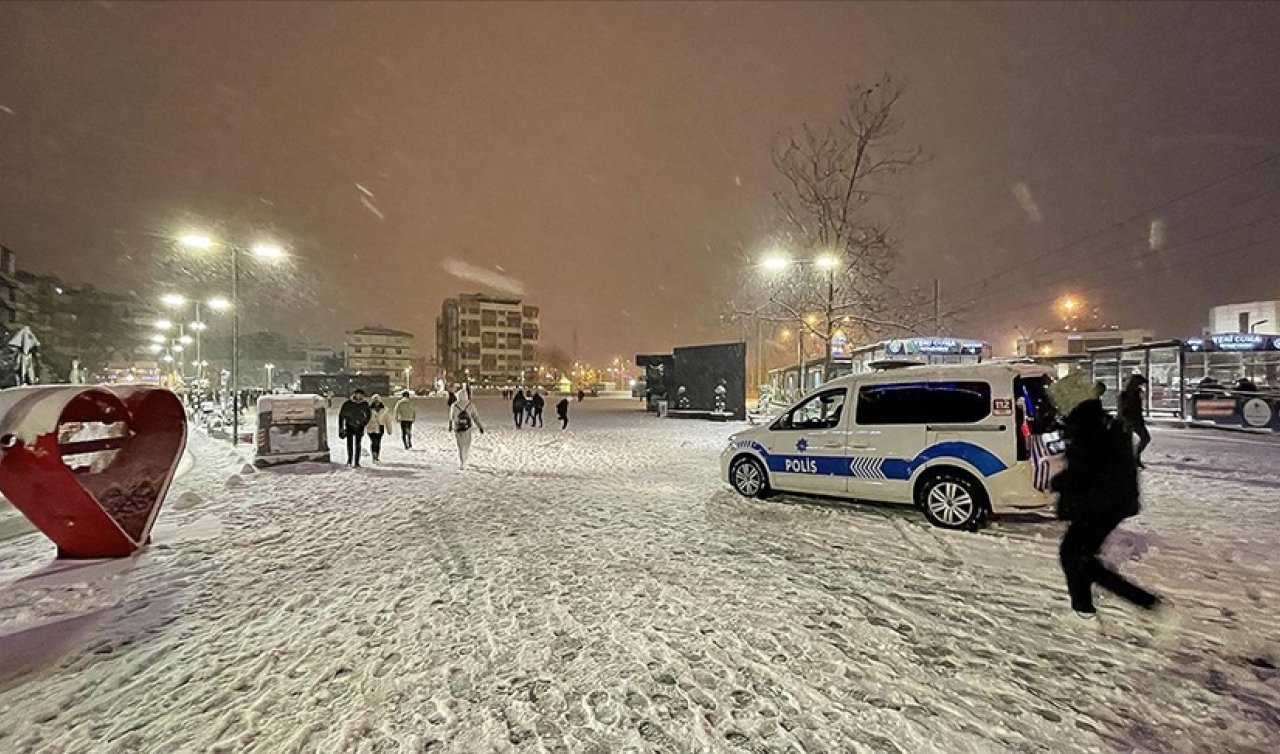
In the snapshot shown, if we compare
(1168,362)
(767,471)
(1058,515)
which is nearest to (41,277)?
(767,471)

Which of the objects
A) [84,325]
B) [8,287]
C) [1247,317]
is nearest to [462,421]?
[8,287]

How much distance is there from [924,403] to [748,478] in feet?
9.61

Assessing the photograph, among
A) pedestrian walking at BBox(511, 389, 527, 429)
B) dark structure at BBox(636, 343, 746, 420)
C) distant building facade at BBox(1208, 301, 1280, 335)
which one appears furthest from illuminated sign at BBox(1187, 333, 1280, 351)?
distant building facade at BBox(1208, 301, 1280, 335)

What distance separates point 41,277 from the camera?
5569cm

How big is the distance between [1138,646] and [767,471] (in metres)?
5.12

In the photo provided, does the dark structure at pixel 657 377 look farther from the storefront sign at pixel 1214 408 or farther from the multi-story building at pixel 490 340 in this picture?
the multi-story building at pixel 490 340

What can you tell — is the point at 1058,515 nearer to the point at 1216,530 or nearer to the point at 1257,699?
the point at 1257,699

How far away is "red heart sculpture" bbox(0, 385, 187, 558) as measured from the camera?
5668 mm

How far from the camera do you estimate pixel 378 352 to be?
128500mm

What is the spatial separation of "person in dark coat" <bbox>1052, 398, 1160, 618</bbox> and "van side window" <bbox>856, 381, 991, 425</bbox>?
2430 mm

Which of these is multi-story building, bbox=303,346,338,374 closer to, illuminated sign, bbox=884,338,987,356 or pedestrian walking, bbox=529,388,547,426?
pedestrian walking, bbox=529,388,547,426

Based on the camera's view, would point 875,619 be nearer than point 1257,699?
No

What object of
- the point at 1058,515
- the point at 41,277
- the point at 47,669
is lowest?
the point at 47,669

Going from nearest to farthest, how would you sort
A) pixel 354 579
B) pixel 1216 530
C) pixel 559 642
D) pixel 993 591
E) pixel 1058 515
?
pixel 559 642
pixel 1058 515
pixel 993 591
pixel 354 579
pixel 1216 530
